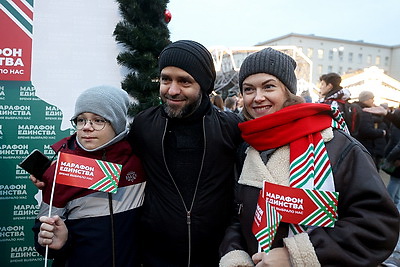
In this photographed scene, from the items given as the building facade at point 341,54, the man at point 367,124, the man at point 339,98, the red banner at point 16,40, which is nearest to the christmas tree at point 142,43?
the red banner at point 16,40

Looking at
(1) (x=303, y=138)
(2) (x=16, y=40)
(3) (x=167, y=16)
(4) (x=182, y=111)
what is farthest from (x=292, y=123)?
(2) (x=16, y=40)

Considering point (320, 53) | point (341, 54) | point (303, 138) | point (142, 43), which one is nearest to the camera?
point (303, 138)

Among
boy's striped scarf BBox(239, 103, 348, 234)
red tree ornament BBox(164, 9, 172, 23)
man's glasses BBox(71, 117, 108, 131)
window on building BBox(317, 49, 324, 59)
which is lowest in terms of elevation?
boy's striped scarf BBox(239, 103, 348, 234)

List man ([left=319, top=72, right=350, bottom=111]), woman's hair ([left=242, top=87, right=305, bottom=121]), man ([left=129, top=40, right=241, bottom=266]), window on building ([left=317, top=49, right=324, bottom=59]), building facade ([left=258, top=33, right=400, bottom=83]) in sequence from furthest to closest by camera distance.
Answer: window on building ([left=317, top=49, right=324, bottom=59]), building facade ([left=258, top=33, right=400, bottom=83]), man ([left=319, top=72, right=350, bottom=111]), man ([left=129, top=40, right=241, bottom=266]), woman's hair ([left=242, top=87, right=305, bottom=121])

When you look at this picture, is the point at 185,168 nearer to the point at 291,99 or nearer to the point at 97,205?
the point at 97,205

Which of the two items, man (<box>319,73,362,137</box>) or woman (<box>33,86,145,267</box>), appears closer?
woman (<box>33,86,145,267</box>)

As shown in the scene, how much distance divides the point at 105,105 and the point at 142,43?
1.17 metres

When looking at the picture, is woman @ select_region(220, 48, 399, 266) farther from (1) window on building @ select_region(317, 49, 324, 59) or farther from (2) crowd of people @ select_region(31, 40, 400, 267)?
(1) window on building @ select_region(317, 49, 324, 59)

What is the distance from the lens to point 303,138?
67.7 inches

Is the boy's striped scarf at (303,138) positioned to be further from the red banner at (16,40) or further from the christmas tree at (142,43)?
the red banner at (16,40)

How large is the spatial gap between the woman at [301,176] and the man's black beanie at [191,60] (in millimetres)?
330

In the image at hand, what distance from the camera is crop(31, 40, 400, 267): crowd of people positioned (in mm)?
1769

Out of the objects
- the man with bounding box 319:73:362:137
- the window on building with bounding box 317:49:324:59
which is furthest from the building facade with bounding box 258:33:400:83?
the man with bounding box 319:73:362:137

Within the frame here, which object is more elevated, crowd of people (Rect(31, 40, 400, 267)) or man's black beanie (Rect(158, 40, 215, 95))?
man's black beanie (Rect(158, 40, 215, 95))
